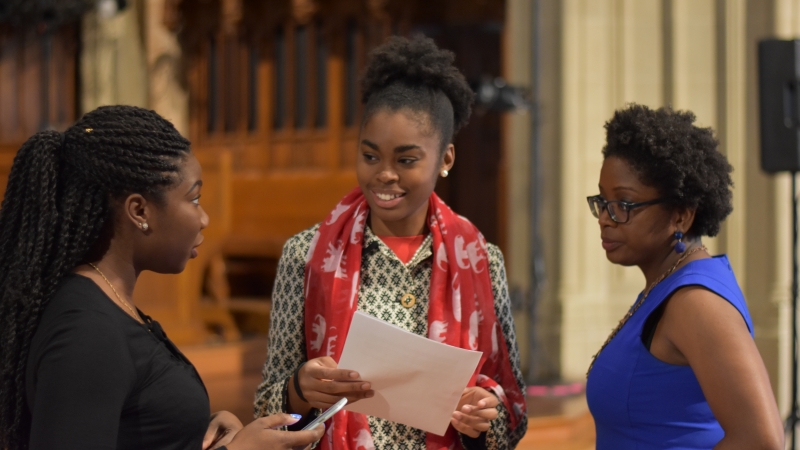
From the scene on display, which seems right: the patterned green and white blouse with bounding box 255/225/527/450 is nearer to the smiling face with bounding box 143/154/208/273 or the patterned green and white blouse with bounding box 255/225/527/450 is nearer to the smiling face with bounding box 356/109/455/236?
the smiling face with bounding box 356/109/455/236

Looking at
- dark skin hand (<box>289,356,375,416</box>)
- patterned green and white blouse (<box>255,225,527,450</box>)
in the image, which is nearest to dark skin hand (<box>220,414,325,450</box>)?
dark skin hand (<box>289,356,375,416</box>)

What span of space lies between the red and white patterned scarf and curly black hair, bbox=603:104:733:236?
0.35 metres

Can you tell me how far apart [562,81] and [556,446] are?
2082 millimetres

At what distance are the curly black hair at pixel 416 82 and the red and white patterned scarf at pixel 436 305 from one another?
214mm

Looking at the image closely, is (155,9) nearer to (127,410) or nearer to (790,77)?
(790,77)

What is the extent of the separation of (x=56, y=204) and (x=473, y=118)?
508 centimetres

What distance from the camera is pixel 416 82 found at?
166 cm

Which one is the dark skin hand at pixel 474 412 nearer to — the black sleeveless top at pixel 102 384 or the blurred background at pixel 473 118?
the black sleeveless top at pixel 102 384

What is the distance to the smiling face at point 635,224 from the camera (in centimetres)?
156

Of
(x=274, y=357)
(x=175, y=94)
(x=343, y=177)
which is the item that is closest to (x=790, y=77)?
(x=274, y=357)

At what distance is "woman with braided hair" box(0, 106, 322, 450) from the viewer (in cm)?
108

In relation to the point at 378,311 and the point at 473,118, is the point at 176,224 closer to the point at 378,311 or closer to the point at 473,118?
the point at 378,311

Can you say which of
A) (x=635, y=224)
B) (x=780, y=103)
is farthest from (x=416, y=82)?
(x=780, y=103)

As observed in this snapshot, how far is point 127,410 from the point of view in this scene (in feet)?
3.75
